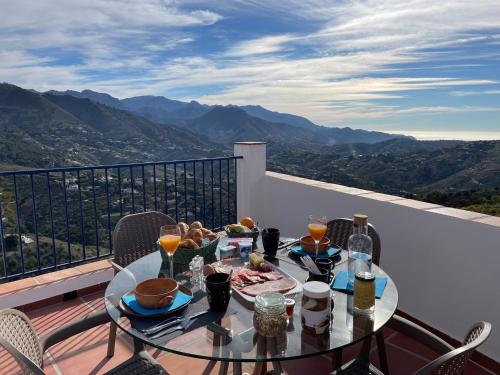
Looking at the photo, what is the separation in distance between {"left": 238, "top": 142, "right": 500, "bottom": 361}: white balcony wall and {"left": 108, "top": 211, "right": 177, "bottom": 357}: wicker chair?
1.64 metres

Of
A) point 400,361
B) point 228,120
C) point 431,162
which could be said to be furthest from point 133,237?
point 228,120

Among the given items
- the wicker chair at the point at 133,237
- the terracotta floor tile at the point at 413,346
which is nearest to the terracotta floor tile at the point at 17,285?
the wicker chair at the point at 133,237

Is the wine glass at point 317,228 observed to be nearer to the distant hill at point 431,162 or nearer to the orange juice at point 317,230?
the orange juice at point 317,230

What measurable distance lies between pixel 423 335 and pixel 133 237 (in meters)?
1.77

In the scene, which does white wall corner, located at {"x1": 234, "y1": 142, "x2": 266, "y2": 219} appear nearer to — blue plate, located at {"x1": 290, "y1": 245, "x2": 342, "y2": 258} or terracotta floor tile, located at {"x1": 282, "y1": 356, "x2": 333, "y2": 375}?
terracotta floor tile, located at {"x1": 282, "y1": 356, "x2": 333, "y2": 375}

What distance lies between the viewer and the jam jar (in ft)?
3.64

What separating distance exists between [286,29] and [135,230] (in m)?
6.18

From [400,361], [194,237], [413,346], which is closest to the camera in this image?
[194,237]

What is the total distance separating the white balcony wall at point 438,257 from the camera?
7.24ft

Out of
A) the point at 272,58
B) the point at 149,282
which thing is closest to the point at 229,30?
the point at 272,58

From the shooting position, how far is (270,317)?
109 centimetres

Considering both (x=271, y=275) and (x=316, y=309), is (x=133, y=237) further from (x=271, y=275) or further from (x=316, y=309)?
(x=316, y=309)

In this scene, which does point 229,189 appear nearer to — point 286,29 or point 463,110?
point 286,29

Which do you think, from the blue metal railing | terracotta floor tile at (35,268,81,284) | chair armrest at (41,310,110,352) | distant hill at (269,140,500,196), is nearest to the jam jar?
chair armrest at (41,310,110,352)
